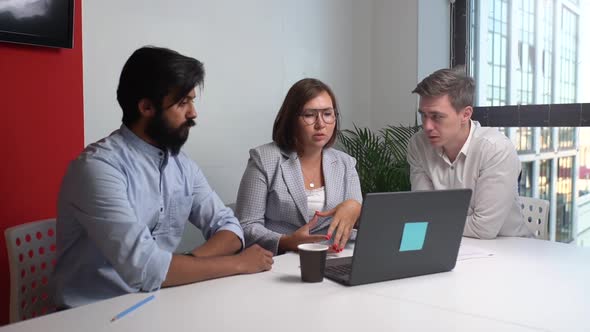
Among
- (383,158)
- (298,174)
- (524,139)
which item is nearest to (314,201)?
(298,174)

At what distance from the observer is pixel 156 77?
1.80 meters

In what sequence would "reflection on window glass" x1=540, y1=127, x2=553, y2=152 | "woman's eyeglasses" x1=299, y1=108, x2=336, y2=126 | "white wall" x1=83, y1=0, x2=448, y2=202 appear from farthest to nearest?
"reflection on window glass" x1=540, y1=127, x2=553, y2=152
"white wall" x1=83, y1=0, x2=448, y2=202
"woman's eyeglasses" x1=299, y1=108, x2=336, y2=126

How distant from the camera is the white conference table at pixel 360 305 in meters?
1.19

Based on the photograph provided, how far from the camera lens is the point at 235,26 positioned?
10.5 ft

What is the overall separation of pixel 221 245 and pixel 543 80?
2728mm

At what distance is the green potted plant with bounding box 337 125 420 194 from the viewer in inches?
138

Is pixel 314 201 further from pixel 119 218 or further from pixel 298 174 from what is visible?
pixel 119 218

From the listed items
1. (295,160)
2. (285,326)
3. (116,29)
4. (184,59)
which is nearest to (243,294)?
(285,326)

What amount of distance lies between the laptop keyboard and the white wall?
4.87 feet

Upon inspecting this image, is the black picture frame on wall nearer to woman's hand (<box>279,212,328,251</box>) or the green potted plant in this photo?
woman's hand (<box>279,212,328,251</box>)

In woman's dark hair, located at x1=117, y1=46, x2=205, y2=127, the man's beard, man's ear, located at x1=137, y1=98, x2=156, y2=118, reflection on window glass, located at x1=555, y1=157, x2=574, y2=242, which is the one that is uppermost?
woman's dark hair, located at x1=117, y1=46, x2=205, y2=127

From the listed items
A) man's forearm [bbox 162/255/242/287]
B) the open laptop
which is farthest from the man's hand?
the open laptop

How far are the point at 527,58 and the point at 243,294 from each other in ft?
10.1

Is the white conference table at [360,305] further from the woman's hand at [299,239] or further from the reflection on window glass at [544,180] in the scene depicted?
the reflection on window glass at [544,180]
